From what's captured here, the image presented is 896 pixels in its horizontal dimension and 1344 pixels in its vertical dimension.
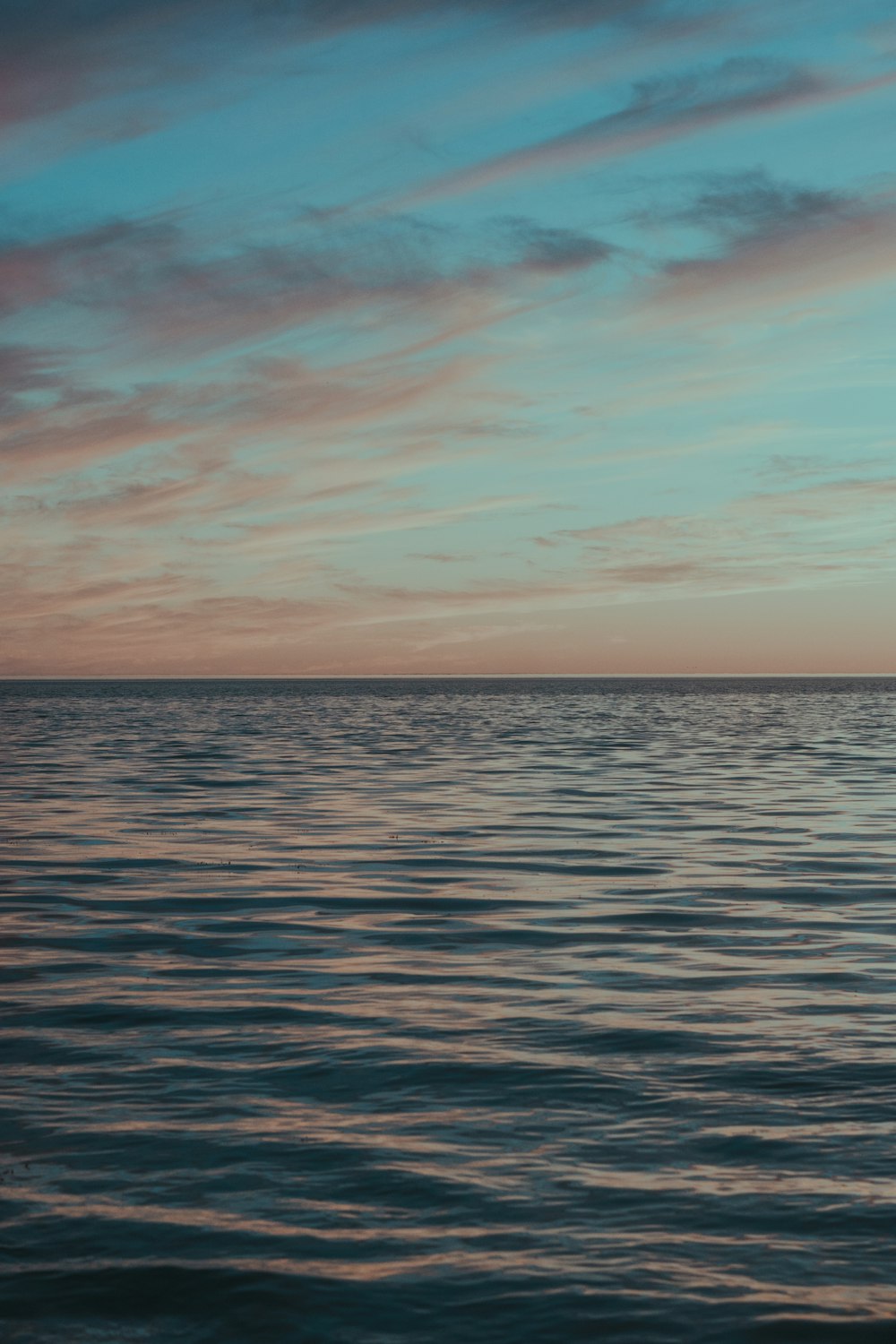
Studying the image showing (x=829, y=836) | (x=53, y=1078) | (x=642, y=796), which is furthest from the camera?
(x=642, y=796)

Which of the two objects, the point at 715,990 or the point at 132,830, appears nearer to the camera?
the point at 715,990

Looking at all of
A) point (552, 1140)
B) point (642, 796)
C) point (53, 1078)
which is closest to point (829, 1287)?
point (552, 1140)

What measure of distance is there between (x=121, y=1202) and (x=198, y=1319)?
3.96 ft

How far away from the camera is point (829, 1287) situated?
5859mm

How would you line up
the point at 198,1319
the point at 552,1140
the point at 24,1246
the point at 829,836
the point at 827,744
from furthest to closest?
the point at 827,744 < the point at 829,836 < the point at 552,1140 < the point at 24,1246 < the point at 198,1319

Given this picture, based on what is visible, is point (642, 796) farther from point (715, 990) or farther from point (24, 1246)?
point (24, 1246)

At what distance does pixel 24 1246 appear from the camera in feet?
20.5

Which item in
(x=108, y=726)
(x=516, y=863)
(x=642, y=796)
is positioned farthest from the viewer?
(x=108, y=726)

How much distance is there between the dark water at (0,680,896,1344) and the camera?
5.86 m

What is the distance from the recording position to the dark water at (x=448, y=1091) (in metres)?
5.86

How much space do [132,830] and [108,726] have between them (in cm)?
4682

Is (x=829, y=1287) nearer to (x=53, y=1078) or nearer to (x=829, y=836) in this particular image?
(x=53, y=1078)

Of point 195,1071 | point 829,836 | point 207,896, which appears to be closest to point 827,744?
point 829,836

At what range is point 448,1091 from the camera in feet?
28.0
